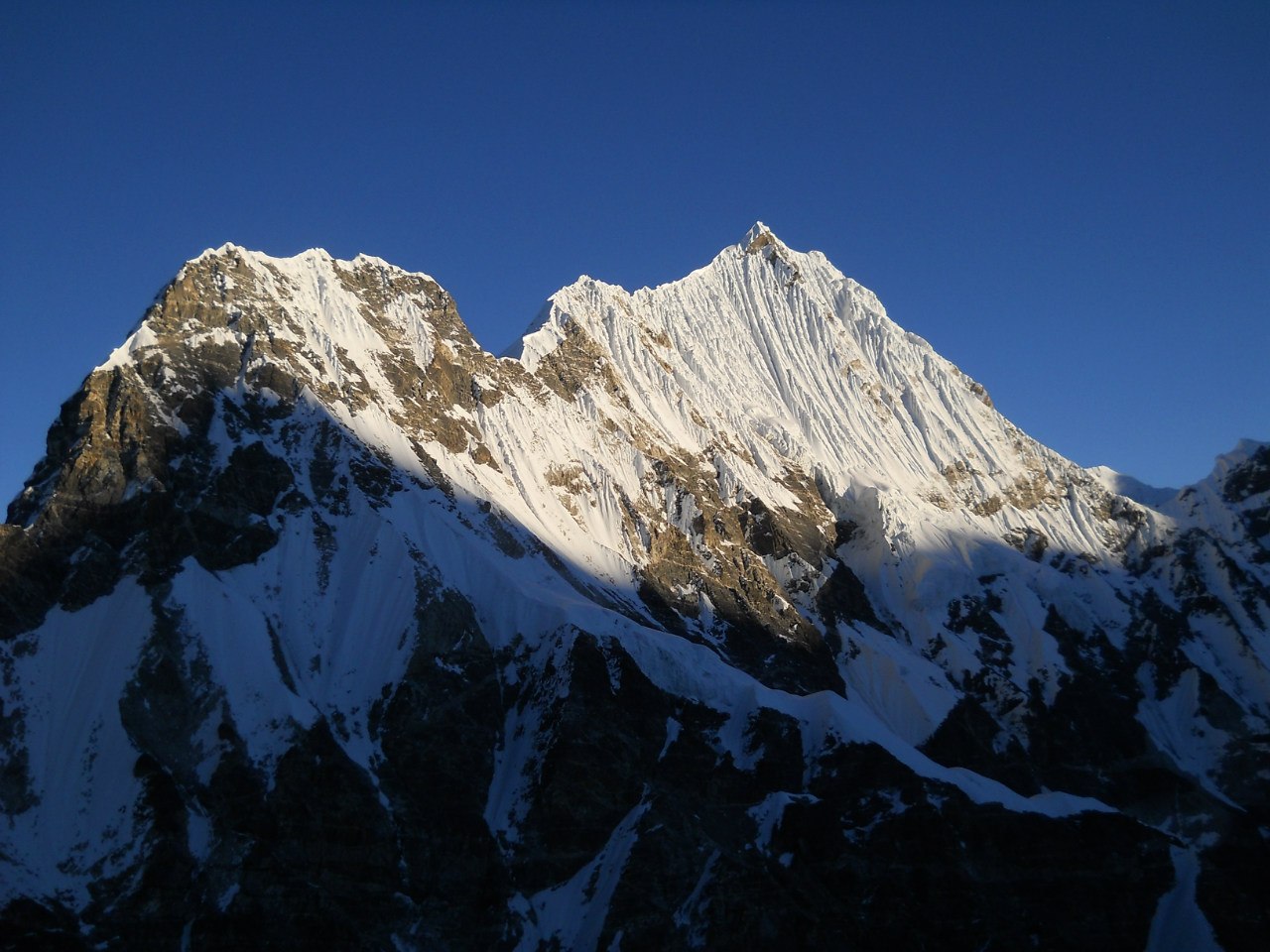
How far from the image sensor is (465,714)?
107 m

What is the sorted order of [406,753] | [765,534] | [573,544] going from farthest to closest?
[765,534]
[573,544]
[406,753]

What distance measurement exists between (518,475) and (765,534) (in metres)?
35.9

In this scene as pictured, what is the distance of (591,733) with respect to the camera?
344 ft

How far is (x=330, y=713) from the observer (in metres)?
103

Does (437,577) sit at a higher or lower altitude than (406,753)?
higher

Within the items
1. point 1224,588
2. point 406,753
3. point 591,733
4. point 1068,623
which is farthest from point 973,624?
point 406,753

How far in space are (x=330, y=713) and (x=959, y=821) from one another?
170 ft

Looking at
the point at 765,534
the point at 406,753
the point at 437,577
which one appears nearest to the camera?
the point at 406,753

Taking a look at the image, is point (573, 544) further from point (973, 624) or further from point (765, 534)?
point (973, 624)

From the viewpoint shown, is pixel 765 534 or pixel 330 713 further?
pixel 765 534

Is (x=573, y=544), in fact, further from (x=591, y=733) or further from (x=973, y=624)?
(x=973, y=624)

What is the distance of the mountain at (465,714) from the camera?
9300 cm

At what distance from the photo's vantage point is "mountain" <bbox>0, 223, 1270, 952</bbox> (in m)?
93.0

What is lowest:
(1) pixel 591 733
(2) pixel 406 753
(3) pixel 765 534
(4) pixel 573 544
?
(2) pixel 406 753
